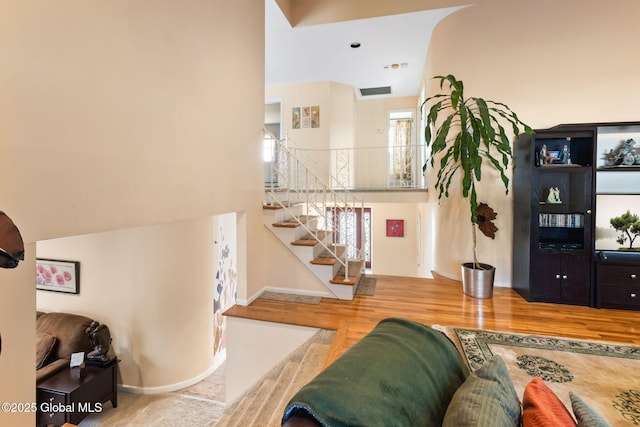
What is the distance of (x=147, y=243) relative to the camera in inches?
150

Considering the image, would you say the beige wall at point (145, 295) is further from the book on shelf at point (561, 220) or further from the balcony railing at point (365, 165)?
the book on shelf at point (561, 220)

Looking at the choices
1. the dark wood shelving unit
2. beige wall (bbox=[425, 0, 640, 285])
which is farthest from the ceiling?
the dark wood shelving unit

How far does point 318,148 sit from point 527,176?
4.24 m

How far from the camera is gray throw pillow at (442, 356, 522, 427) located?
79 cm

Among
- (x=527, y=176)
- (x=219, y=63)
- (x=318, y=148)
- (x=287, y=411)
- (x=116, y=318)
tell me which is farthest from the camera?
(x=318, y=148)

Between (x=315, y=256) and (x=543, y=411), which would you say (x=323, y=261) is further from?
(x=543, y=411)

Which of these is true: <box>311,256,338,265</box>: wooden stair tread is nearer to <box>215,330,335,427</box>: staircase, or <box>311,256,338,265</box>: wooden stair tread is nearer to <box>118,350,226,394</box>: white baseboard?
<box>215,330,335,427</box>: staircase

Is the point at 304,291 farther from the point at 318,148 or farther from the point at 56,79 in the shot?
the point at 318,148

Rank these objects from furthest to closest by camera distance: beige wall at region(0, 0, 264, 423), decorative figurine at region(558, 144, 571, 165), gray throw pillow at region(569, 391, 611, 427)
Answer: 1. decorative figurine at region(558, 144, 571, 165)
2. beige wall at region(0, 0, 264, 423)
3. gray throw pillow at region(569, 391, 611, 427)

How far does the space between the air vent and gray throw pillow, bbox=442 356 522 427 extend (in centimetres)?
677

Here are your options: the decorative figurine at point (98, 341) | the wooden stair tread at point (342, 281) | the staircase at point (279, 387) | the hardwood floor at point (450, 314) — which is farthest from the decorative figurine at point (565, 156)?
the decorative figurine at point (98, 341)

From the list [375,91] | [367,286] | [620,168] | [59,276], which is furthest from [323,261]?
[375,91]

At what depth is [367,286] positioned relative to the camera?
156 inches

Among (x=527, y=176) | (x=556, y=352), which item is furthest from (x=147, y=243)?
(x=527, y=176)
